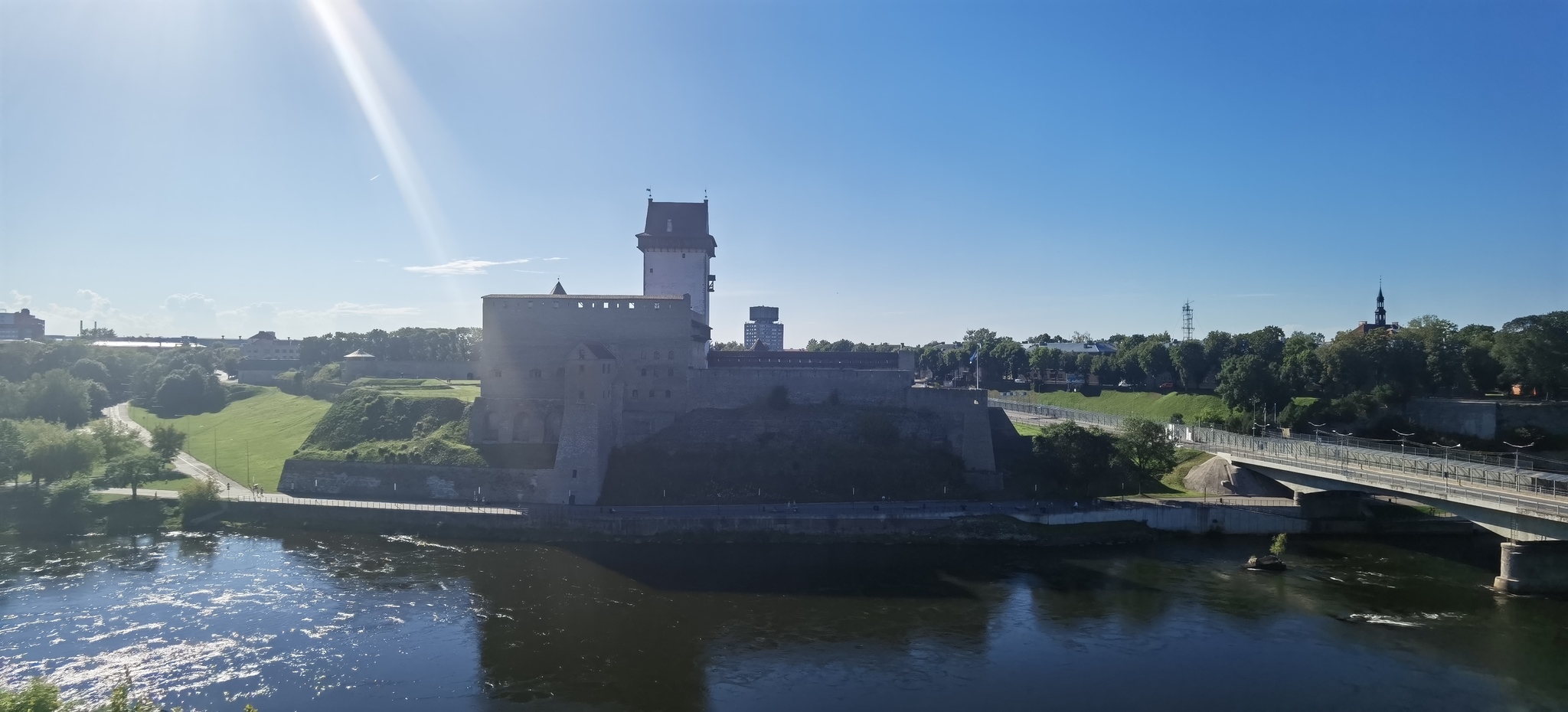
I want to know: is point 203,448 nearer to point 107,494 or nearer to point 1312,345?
point 107,494

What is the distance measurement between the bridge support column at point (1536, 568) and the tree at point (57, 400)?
209ft

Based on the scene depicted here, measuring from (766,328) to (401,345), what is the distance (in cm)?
6385

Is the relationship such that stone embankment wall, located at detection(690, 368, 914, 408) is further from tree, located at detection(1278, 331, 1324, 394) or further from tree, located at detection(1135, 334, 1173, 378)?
tree, located at detection(1135, 334, 1173, 378)

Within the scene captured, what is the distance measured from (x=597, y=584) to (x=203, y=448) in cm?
3180

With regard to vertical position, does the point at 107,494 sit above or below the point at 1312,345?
below

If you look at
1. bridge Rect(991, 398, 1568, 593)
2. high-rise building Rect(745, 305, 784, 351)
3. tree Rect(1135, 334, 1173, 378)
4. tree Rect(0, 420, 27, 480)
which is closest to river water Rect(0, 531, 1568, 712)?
bridge Rect(991, 398, 1568, 593)

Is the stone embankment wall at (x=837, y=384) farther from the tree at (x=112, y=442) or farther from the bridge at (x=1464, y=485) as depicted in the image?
the tree at (x=112, y=442)

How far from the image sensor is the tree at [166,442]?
35.7 meters

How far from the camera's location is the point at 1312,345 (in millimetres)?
48688

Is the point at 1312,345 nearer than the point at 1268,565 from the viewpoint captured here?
No

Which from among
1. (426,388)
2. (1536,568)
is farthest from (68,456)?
(1536,568)

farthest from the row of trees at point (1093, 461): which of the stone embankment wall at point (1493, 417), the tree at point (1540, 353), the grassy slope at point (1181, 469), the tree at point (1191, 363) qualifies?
the tree at point (1191, 363)

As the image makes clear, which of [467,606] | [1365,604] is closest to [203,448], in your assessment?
[467,606]

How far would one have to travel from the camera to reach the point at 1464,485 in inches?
969
